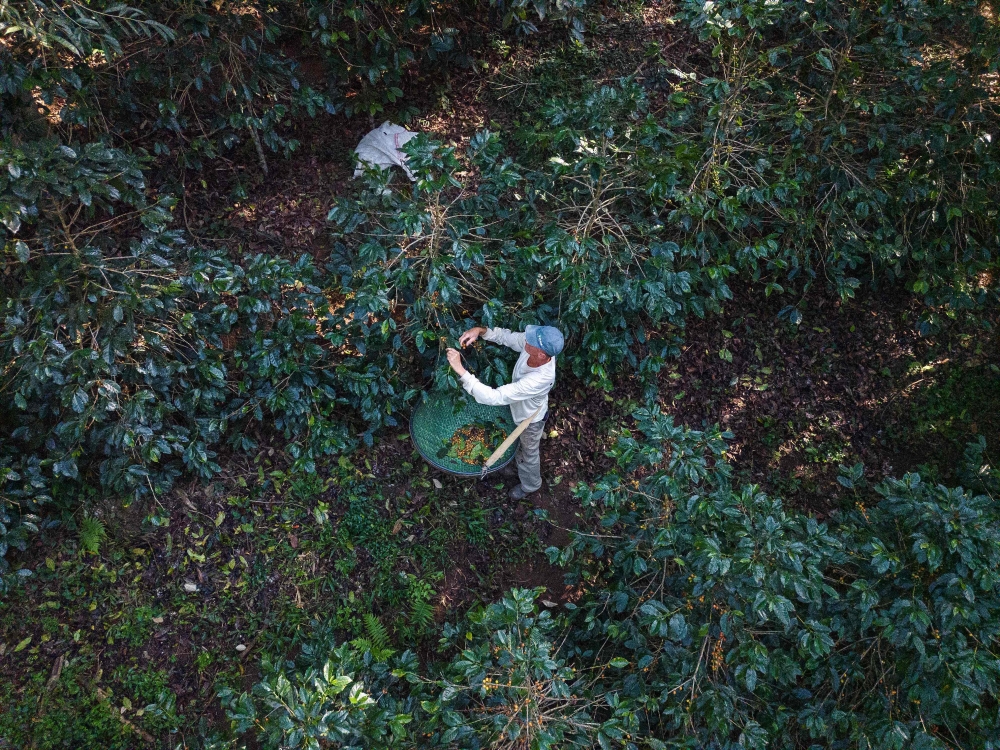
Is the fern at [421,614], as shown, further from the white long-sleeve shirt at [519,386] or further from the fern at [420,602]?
the white long-sleeve shirt at [519,386]

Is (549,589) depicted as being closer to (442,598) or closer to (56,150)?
(442,598)

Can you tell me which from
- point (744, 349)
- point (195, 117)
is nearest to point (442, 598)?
point (744, 349)

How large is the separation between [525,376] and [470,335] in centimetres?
49

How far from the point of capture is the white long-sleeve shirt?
13.7 feet

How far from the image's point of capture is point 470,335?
176 inches

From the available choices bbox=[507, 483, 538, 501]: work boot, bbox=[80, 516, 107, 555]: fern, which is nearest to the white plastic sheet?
bbox=[507, 483, 538, 501]: work boot

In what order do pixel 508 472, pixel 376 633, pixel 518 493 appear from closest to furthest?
pixel 376 633 < pixel 518 493 < pixel 508 472

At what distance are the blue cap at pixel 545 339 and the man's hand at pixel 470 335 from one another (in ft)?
1.44

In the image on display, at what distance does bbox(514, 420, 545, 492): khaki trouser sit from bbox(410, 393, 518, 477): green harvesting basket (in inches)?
2.7

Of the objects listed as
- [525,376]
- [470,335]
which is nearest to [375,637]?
[525,376]

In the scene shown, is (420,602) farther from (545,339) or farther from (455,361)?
(545,339)

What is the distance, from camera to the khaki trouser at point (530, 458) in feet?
15.4

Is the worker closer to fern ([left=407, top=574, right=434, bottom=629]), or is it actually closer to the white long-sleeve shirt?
the white long-sleeve shirt

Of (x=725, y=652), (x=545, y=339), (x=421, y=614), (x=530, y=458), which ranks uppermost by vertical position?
(x=545, y=339)
